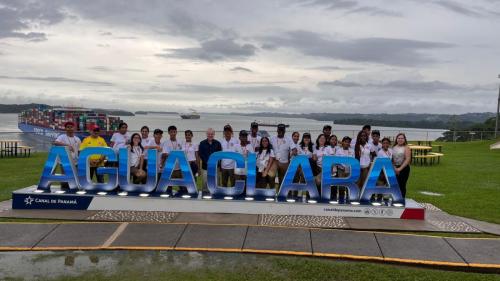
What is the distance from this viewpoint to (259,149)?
9.86 meters

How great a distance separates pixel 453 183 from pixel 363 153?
6.05m

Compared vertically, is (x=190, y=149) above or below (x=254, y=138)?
below

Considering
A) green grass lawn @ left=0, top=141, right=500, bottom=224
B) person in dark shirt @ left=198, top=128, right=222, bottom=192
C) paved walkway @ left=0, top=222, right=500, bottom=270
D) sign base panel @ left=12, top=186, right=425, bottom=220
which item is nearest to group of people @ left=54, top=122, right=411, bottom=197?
person in dark shirt @ left=198, top=128, right=222, bottom=192

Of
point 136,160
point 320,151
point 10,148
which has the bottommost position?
point 10,148

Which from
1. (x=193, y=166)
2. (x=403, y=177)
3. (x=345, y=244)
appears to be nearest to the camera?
(x=345, y=244)

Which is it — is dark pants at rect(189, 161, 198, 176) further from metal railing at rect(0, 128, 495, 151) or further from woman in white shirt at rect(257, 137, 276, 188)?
woman in white shirt at rect(257, 137, 276, 188)

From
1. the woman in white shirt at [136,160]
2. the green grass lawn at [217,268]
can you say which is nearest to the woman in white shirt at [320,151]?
the green grass lawn at [217,268]

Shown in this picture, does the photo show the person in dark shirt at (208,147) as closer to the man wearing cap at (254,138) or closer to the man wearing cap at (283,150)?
the man wearing cap at (254,138)

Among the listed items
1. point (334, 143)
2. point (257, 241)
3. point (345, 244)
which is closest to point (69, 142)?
point (257, 241)

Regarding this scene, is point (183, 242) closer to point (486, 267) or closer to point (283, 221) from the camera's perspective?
point (283, 221)

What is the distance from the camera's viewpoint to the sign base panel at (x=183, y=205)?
29.7 feet

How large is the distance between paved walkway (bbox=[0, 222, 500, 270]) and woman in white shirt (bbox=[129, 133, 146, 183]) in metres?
1.98

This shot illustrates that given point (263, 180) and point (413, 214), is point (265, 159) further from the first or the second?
point (413, 214)

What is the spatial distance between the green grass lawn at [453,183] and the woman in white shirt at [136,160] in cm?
344
